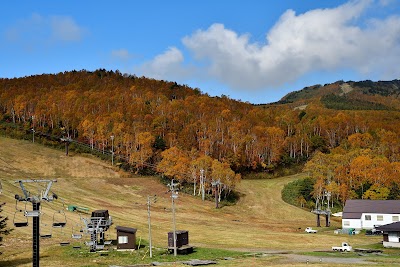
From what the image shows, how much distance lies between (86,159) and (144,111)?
50.2 meters

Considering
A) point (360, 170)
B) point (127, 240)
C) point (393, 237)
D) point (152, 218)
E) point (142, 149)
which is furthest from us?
point (142, 149)

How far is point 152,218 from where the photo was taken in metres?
93.8

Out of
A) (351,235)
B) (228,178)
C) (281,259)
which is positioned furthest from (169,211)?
(281,259)

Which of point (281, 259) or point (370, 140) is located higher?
point (370, 140)

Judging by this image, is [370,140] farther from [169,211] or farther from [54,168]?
[54,168]

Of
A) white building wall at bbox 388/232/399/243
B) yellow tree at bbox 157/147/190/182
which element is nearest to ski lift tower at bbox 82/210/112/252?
white building wall at bbox 388/232/399/243

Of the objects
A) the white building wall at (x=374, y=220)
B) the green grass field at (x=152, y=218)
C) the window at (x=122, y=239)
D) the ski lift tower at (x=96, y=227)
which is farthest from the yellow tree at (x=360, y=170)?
the ski lift tower at (x=96, y=227)

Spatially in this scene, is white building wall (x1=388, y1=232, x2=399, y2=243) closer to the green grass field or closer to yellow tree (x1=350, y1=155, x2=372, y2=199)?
the green grass field

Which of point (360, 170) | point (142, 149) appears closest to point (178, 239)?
point (360, 170)

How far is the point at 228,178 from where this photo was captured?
121812 millimetres

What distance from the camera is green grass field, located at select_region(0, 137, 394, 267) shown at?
187 feet

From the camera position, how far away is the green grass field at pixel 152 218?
187 ft

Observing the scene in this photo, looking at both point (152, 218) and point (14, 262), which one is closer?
point (14, 262)

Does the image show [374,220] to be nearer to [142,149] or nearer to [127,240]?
[127,240]
